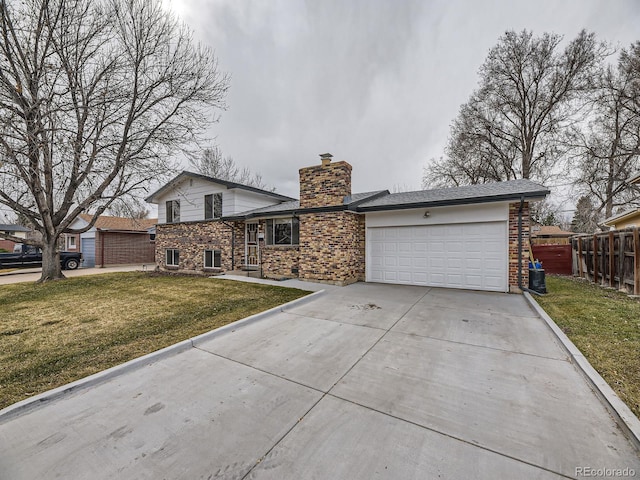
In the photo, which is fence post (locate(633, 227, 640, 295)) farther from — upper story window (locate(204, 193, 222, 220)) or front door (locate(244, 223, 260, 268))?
upper story window (locate(204, 193, 222, 220))

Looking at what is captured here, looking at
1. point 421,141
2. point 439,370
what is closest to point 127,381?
point 439,370

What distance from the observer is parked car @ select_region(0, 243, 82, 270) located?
1571 centimetres

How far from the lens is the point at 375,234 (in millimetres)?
9703

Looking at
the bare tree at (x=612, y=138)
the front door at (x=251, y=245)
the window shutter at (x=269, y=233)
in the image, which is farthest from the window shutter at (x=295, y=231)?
the bare tree at (x=612, y=138)

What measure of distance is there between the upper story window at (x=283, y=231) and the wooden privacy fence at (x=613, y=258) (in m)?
9.84

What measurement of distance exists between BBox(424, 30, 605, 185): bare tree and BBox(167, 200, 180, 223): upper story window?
1678 cm

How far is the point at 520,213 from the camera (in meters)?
7.44

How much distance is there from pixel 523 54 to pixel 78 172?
75.5 ft

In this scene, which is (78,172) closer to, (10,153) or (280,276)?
(10,153)

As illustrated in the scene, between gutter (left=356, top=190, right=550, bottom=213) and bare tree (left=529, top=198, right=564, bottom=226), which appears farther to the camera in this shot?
bare tree (left=529, top=198, right=564, bottom=226)

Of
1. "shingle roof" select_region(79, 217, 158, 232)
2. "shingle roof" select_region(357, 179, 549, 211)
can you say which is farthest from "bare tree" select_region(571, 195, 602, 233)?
"shingle roof" select_region(79, 217, 158, 232)

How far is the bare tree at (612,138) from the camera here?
1339 centimetres

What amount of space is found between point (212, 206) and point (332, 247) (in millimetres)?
7428

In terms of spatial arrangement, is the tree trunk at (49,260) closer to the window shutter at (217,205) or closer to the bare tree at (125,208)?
the bare tree at (125,208)
